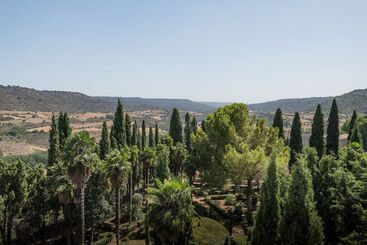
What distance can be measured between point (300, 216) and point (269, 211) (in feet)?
7.11

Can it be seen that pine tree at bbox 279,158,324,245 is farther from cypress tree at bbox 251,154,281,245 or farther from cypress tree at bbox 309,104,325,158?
cypress tree at bbox 309,104,325,158

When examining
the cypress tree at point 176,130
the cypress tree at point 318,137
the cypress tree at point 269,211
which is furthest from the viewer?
the cypress tree at point 176,130

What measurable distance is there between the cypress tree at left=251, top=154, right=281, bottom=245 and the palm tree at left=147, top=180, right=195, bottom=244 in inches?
193

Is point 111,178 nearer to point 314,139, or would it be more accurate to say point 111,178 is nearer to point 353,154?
point 353,154

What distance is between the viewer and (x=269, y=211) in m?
26.3

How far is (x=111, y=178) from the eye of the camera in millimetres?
40969

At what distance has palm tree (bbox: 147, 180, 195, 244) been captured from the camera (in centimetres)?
2625

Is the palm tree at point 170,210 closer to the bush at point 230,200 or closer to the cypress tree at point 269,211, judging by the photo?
the cypress tree at point 269,211

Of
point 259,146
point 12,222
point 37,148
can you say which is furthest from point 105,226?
A: point 37,148

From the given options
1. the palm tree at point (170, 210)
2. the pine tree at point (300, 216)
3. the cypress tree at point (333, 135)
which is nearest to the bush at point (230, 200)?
the cypress tree at point (333, 135)

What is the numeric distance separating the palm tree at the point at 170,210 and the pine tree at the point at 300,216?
21.5 ft

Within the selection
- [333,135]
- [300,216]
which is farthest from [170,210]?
[333,135]

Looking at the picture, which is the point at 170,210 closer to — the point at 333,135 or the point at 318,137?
the point at 318,137

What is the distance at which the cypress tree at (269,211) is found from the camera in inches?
1025
